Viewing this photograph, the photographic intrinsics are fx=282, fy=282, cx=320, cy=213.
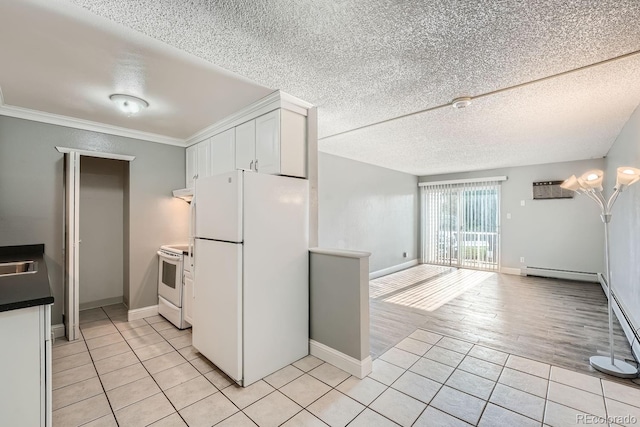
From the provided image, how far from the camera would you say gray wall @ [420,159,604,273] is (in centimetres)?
548

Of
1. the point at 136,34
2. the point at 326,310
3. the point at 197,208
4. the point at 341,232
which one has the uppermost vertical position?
the point at 136,34

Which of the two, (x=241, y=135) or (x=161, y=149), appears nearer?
(x=241, y=135)

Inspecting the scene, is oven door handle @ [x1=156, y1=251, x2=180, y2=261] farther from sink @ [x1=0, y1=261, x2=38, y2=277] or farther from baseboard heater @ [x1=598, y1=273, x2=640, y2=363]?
baseboard heater @ [x1=598, y1=273, x2=640, y2=363]

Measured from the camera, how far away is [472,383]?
7.36 feet

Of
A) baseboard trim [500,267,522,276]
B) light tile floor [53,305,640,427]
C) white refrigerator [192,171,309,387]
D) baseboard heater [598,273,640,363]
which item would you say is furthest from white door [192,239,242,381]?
baseboard trim [500,267,522,276]

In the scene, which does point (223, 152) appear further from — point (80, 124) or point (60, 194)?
point (60, 194)

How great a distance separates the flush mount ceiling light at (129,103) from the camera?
8.34 ft

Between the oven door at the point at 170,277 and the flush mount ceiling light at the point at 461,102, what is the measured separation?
11.2ft

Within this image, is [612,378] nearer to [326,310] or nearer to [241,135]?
[326,310]

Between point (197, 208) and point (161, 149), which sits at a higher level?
point (161, 149)

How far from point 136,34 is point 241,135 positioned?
134 centimetres

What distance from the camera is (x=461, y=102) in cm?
272

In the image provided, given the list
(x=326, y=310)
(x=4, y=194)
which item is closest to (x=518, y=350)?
(x=326, y=310)

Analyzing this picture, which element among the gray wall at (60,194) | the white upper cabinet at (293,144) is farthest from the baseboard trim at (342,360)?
the gray wall at (60,194)
